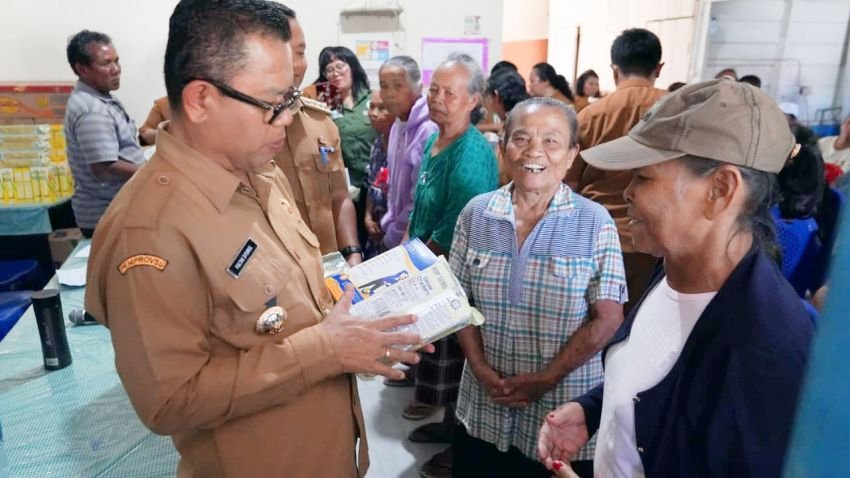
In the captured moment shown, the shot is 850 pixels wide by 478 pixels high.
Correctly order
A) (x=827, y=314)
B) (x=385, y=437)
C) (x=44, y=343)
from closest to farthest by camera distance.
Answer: (x=827, y=314), (x=44, y=343), (x=385, y=437)

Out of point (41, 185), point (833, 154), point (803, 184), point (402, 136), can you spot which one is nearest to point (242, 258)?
point (402, 136)

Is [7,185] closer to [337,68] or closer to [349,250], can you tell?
[337,68]

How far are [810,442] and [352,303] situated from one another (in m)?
0.91

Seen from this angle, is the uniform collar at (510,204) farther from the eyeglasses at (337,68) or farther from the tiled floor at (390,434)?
the eyeglasses at (337,68)

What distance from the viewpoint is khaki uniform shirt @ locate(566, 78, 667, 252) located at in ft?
8.27

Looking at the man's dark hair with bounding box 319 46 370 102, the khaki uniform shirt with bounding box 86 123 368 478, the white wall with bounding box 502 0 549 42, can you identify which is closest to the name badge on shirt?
Result: the khaki uniform shirt with bounding box 86 123 368 478

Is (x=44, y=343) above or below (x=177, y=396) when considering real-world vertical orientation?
below

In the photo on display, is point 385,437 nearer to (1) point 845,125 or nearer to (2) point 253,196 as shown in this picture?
(2) point 253,196

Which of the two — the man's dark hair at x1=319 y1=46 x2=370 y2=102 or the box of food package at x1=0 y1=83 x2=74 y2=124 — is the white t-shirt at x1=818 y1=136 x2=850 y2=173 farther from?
the box of food package at x1=0 y1=83 x2=74 y2=124

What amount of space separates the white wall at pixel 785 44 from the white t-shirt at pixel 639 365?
5.67 metres

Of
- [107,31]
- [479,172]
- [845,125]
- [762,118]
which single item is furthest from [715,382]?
[107,31]

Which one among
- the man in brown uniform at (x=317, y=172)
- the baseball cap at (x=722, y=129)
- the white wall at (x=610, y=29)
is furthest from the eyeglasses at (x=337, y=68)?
the white wall at (x=610, y=29)

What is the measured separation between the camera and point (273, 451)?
1083 millimetres

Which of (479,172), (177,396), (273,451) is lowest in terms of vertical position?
(273,451)
